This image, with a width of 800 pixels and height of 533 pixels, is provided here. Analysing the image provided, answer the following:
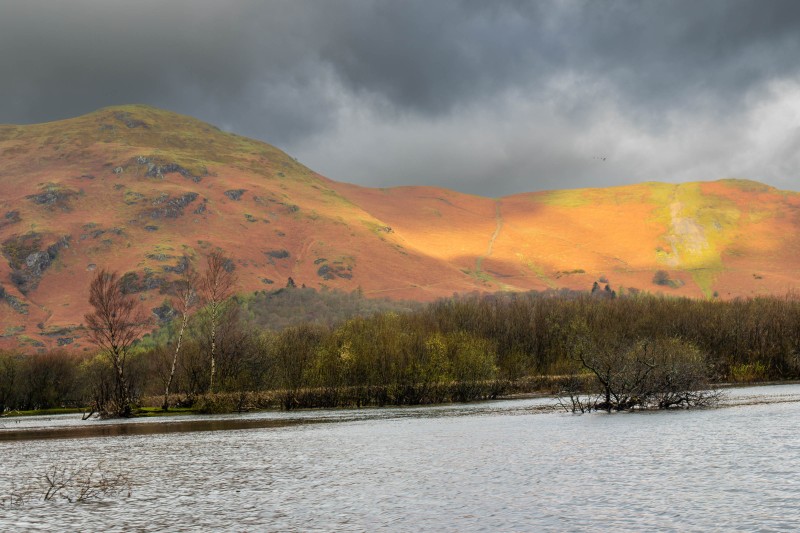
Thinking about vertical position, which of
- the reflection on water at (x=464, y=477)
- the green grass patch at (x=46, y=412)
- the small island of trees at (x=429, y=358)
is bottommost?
the reflection on water at (x=464, y=477)

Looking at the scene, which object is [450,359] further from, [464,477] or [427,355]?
[464,477]

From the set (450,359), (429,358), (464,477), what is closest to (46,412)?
(429,358)

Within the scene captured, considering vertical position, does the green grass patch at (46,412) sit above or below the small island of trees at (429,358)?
below

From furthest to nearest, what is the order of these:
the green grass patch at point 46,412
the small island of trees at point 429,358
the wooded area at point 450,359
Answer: the green grass patch at point 46,412, the wooded area at point 450,359, the small island of trees at point 429,358

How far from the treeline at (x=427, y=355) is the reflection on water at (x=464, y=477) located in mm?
26433

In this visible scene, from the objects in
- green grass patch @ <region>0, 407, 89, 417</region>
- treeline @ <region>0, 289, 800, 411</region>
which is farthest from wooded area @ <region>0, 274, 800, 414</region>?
green grass patch @ <region>0, 407, 89, 417</region>

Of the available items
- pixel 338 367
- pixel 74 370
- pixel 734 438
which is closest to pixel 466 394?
pixel 338 367

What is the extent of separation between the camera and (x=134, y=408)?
325 ft

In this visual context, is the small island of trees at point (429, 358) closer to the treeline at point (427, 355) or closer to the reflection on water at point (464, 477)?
the treeline at point (427, 355)

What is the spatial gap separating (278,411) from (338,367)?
394 inches

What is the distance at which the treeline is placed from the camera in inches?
3848

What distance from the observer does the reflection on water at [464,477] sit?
2406 centimetres

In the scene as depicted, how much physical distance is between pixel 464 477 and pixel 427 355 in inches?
2578

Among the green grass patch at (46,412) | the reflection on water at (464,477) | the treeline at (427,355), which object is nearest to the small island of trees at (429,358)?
the treeline at (427,355)
